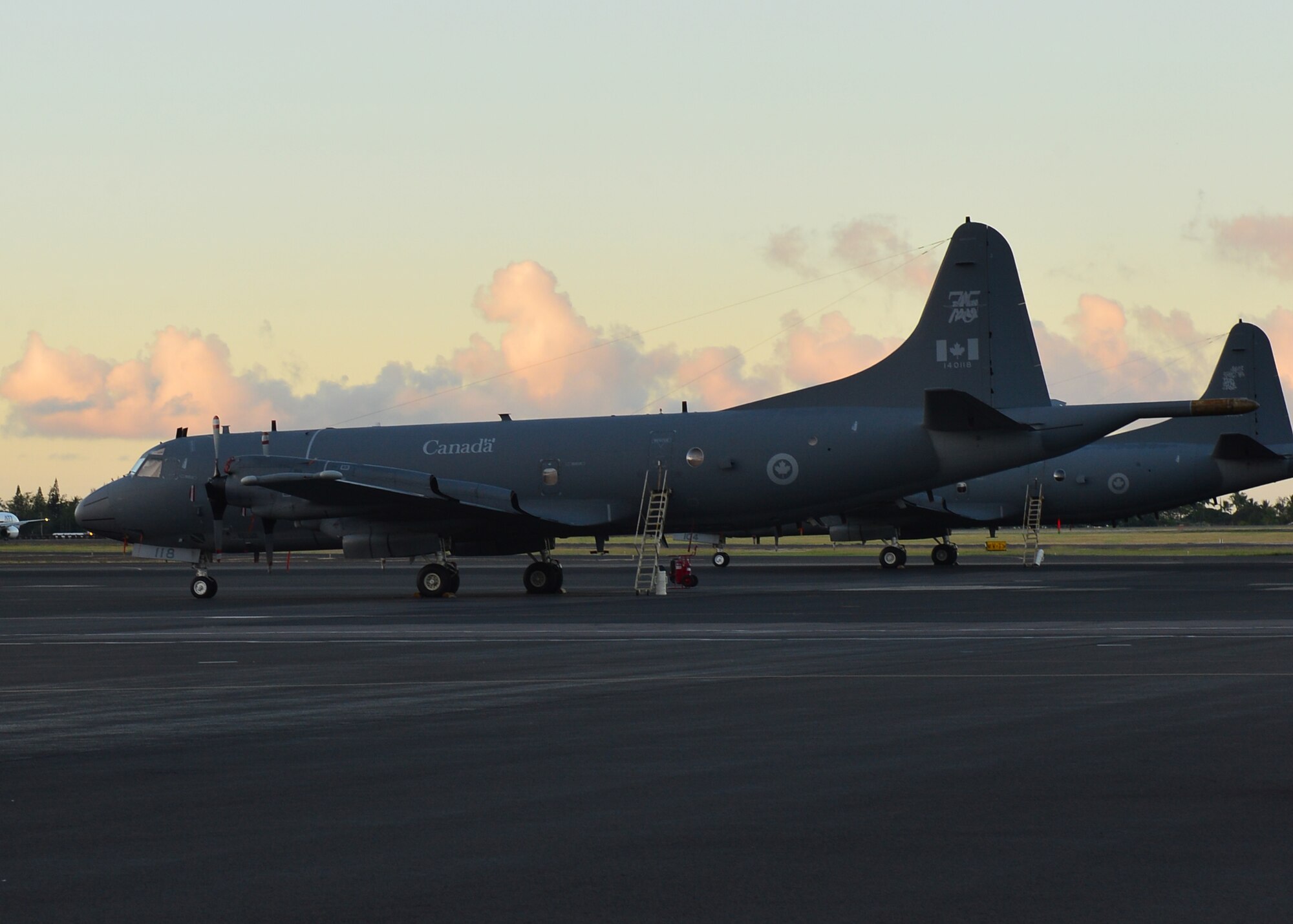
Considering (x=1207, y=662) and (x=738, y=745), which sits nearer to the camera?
(x=738, y=745)

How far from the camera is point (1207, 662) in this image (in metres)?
17.9

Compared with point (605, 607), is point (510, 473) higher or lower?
higher

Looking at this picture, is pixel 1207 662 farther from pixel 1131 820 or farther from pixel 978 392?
pixel 978 392

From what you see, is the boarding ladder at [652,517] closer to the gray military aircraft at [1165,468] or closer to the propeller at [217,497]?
the propeller at [217,497]

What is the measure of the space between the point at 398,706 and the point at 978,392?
26.1m

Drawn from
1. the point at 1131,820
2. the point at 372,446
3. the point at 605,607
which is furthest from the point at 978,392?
the point at 1131,820

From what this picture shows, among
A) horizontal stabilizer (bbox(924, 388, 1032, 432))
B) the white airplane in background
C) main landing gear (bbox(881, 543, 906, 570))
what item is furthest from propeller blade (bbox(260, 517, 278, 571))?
the white airplane in background

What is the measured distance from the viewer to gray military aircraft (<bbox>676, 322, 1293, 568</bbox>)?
190 feet

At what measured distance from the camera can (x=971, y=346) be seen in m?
38.1

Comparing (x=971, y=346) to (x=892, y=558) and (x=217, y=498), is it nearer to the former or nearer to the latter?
(x=892, y=558)

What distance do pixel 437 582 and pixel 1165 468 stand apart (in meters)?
33.4

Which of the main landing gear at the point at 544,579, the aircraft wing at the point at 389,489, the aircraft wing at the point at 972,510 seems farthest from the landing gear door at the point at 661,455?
the aircraft wing at the point at 972,510

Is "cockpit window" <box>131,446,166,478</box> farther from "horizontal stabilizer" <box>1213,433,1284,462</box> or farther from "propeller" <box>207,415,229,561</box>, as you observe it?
"horizontal stabilizer" <box>1213,433,1284,462</box>

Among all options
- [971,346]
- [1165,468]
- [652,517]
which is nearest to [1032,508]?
[1165,468]
